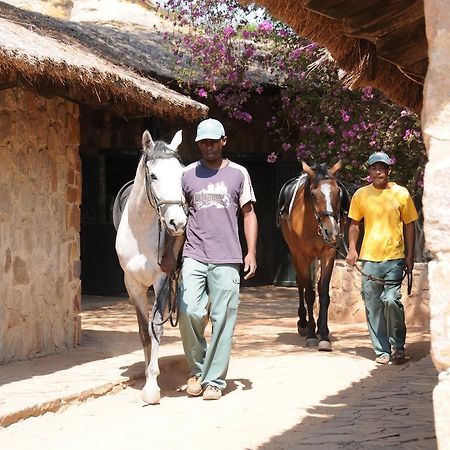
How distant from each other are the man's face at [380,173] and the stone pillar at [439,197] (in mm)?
5173

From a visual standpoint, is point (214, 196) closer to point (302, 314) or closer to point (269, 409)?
point (269, 409)

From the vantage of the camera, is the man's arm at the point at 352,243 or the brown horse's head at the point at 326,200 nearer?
the man's arm at the point at 352,243

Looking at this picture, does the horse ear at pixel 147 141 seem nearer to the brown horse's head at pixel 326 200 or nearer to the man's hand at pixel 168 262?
the man's hand at pixel 168 262

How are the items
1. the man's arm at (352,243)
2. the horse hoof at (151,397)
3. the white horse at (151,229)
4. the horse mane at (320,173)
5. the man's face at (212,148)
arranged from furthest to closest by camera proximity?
the horse mane at (320,173) < the man's arm at (352,243) < the man's face at (212,148) < the horse hoof at (151,397) < the white horse at (151,229)

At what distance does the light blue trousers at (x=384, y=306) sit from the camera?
25.4ft

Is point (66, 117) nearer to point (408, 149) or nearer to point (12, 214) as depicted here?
point (12, 214)

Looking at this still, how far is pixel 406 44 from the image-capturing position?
4.22 metres

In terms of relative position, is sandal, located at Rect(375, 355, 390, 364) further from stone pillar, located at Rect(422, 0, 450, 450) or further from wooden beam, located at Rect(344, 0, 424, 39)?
stone pillar, located at Rect(422, 0, 450, 450)

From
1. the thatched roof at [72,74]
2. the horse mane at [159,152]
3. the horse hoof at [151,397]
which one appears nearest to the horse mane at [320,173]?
the thatched roof at [72,74]

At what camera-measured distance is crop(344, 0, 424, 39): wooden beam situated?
380cm

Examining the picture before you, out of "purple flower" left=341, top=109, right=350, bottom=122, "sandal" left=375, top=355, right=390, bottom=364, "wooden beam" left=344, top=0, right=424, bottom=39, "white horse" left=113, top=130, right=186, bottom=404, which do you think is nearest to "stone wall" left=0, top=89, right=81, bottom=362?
"white horse" left=113, top=130, right=186, bottom=404

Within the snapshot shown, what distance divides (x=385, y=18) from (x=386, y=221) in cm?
401

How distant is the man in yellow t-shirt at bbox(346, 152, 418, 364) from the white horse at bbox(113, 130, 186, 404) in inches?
79.8

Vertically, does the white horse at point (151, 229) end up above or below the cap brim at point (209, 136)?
below
